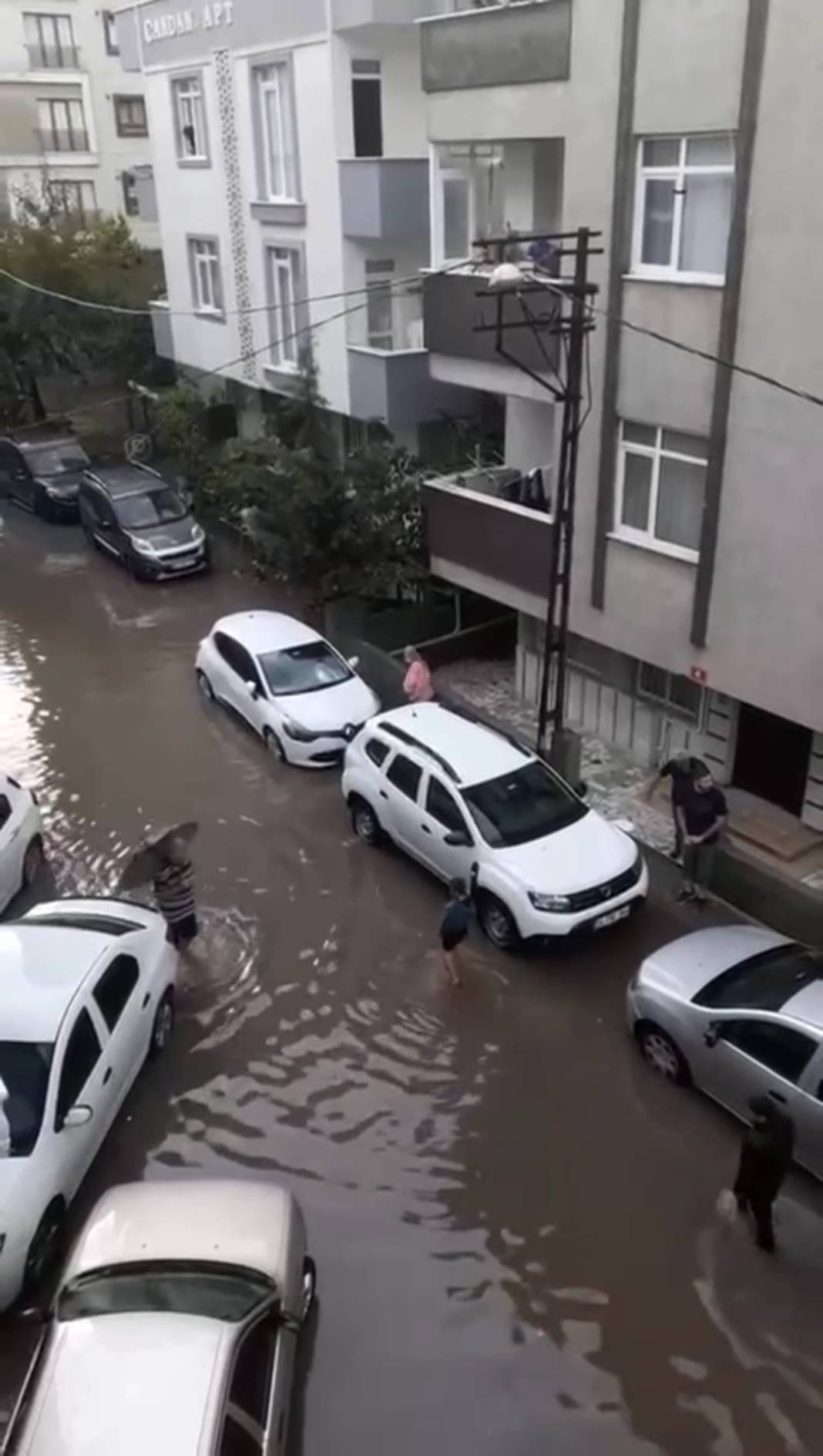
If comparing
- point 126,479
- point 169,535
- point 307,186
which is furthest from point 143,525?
point 307,186

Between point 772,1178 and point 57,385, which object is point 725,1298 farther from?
point 57,385

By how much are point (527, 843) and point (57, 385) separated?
2768 cm

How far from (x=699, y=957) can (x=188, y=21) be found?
67.9 feet

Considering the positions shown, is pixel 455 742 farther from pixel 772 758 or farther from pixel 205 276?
pixel 205 276

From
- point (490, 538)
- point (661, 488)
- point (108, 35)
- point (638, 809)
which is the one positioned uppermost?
point (108, 35)

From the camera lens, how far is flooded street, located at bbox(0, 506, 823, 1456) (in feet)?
22.1

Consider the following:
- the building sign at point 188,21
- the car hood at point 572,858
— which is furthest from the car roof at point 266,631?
the building sign at point 188,21

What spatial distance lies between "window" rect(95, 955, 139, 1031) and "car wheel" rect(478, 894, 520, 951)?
3.48m

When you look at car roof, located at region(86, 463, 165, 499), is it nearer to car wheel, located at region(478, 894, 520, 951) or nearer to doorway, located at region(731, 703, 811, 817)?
doorway, located at region(731, 703, 811, 817)

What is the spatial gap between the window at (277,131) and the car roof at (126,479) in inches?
228

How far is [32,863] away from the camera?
39.3 ft

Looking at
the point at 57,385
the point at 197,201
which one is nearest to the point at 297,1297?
the point at 197,201

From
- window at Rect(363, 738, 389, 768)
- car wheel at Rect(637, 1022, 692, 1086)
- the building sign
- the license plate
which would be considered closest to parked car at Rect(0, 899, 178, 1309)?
window at Rect(363, 738, 389, 768)

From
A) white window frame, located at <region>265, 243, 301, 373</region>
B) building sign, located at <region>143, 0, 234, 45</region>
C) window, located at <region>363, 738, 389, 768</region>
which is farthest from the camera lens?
white window frame, located at <region>265, 243, 301, 373</region>
